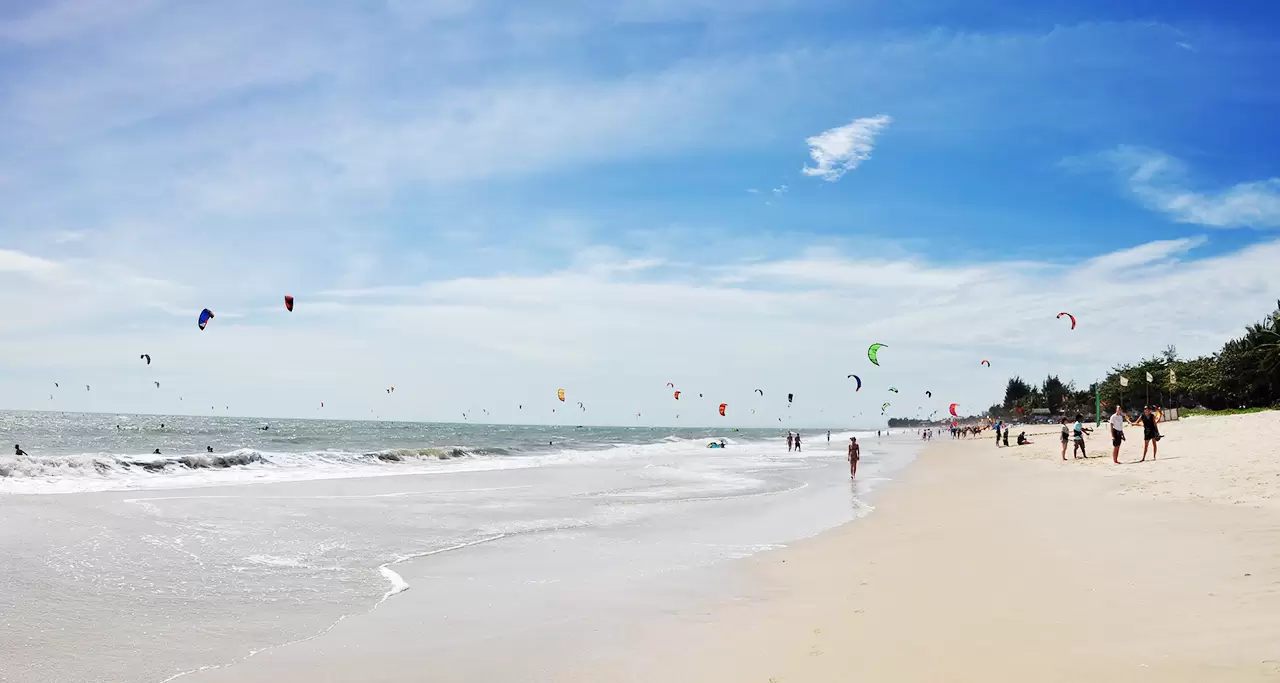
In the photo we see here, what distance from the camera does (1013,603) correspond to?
6258 millimetres

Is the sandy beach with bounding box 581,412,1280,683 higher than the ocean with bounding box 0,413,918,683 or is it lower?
higher

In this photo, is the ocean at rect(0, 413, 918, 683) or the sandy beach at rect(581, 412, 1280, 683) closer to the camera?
the sandy beach at rect(581, 412, 1280, 683)

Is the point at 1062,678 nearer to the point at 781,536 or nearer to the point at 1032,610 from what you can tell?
the point at 1032,610

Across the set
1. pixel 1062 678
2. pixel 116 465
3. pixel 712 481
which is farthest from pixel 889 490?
pixel 116 465

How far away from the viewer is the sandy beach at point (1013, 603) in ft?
15.1

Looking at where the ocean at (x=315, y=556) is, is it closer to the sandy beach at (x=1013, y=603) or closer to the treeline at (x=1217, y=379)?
the sandy beach at (x=1013, y=603)

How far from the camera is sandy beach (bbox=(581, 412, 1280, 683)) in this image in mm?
4605

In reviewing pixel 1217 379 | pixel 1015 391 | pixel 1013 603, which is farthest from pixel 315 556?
pixel 1015 391

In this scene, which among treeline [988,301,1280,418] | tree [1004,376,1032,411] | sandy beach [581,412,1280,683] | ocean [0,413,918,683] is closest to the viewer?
sandy beach [581,412,1280,683]

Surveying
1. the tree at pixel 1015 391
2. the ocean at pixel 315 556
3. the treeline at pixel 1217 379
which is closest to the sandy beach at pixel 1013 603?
the ocean at pixel 315 556

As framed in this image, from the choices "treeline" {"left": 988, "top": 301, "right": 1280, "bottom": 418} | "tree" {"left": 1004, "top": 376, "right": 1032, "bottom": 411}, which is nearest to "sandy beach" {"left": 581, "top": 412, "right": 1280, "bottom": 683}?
"treeline" {"left": 988, "top": 301, "right": 1280, "bottom": 418}

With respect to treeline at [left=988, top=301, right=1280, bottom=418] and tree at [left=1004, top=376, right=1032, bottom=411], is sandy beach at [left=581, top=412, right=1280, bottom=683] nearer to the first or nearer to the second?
treeline at [left=988, top=301, right=1280, bottom=418]

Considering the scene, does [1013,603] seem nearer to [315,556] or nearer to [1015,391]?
[315,556]

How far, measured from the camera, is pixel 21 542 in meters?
9.71
